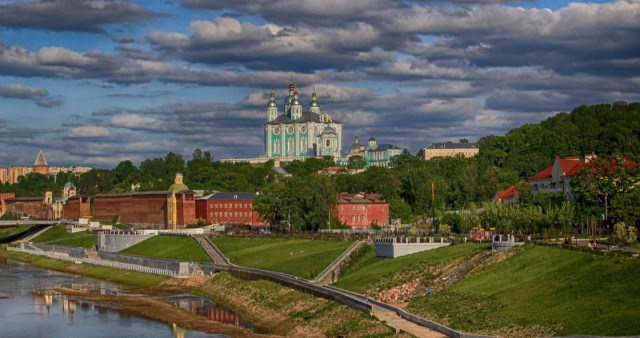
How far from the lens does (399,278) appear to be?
5919cm

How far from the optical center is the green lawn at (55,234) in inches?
5875

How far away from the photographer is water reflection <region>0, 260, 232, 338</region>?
5916cm

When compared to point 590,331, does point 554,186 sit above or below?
above

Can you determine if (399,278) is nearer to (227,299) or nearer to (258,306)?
(258,306)

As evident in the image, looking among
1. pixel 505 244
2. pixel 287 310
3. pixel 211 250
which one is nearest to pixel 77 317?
pixel 287 310

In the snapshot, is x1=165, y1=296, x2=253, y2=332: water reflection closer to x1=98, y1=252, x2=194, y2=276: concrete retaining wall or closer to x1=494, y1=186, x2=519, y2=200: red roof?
x1=98, y1=252, x2=194, y2=276: concrete retaining wall

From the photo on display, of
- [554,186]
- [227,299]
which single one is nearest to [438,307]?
[227,299]

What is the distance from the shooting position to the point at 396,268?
6338cm

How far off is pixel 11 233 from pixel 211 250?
9357cm

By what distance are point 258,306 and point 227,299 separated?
24.0ft

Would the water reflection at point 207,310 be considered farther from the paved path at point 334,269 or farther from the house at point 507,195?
the house at point 507,195

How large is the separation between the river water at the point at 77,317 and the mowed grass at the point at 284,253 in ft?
27.2

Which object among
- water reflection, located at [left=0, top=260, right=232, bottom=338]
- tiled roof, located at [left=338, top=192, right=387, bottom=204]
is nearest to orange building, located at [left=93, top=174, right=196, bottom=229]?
tiled roof, located at [left=338, top=192, right=387, bottom=204]

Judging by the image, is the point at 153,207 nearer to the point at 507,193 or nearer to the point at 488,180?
the point at 488,180
